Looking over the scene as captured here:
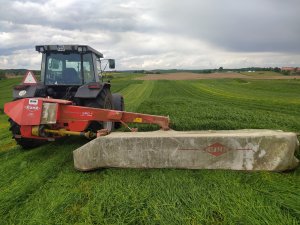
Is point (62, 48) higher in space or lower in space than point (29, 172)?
higher

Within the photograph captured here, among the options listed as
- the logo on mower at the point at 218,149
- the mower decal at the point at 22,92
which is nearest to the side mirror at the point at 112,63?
the mower decal at the point at 22,92

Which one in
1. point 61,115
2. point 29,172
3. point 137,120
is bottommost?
point 29,172

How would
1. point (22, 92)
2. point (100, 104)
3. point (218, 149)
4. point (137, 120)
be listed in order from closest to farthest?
point (218, 149) < point (137, 120) < point (100, 104) < point (22, 92)

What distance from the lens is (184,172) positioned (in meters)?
4.64

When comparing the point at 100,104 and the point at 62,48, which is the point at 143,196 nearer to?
the point at 100,104

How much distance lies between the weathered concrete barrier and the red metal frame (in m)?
0.71

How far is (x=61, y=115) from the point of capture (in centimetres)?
552

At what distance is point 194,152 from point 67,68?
149 inches

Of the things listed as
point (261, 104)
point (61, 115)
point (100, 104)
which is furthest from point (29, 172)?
point (261, 104)

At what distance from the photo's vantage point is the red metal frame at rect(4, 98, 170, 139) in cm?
537

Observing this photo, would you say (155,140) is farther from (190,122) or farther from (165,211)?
(190,122)

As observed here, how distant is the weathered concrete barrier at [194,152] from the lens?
15.0 ft

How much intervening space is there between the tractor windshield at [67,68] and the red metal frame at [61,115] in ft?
5.00

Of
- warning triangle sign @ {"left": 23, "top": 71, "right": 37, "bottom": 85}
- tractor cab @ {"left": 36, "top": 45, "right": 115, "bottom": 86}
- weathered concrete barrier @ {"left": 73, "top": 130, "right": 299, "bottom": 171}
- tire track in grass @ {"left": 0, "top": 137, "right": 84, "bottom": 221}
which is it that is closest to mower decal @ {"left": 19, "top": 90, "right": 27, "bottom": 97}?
warning triangle sign @ {"left": 23, "top": 71, "right": 37, "bottom": 85}
